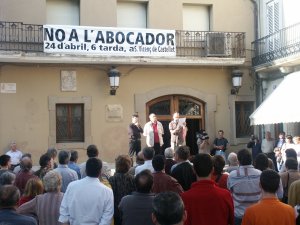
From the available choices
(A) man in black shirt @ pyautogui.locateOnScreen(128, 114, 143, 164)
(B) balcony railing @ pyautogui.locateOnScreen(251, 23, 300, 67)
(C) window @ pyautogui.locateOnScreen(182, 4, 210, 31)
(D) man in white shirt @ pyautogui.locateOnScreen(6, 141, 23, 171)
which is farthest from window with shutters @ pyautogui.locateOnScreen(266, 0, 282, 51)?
(D) man in white shirt @ pyautogui.locateOnScreen(6, 141, 23, 171)

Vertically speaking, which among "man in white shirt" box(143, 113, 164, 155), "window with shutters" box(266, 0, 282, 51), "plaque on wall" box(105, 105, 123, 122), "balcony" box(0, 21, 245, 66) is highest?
"window with shutters" box(266, 0, 282, 51)

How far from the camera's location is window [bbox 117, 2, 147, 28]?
56.7ft

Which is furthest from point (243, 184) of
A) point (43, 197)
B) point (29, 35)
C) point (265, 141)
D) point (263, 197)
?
point (29, 35)

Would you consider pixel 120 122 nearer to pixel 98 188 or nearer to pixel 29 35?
pixel 29 35

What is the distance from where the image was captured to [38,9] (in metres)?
16.0

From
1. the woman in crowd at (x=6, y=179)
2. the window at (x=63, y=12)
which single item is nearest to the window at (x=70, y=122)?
the window at (x=63, y=12)

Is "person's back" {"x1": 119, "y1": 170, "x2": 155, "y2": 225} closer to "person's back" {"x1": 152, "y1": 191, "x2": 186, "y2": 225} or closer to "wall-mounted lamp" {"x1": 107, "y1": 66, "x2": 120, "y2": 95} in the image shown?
"person's back" {"x1": 152, "y1": 191, "x2": 186, "y2": 225}

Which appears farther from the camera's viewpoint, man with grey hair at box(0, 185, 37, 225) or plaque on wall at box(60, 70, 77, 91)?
plaque on wall at box(60, 70, 77, 91)

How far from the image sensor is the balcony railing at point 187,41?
15.5m

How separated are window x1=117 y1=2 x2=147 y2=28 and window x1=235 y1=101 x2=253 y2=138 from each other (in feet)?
15.6

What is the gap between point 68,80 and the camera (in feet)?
53.1

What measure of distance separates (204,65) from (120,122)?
370 cm

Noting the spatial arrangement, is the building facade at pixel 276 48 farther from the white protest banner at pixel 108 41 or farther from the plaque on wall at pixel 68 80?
the plaque on wall at pixel 68 80

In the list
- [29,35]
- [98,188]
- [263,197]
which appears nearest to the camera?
[263,197]
